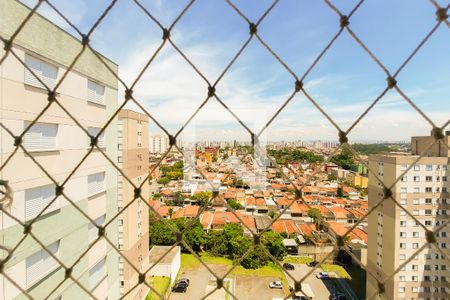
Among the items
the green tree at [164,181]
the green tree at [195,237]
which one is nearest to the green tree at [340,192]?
the green tree at [195,237]

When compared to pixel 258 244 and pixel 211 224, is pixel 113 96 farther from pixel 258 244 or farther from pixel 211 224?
pixel 211 224

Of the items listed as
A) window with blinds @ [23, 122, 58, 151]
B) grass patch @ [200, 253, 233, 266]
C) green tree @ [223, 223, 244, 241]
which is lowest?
grass patch @ [200, 253, 233, 266]

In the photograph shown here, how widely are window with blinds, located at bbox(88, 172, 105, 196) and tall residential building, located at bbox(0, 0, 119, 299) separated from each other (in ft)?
0.03

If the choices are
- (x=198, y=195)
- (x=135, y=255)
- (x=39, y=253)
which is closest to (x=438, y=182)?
(x=135, y=255)

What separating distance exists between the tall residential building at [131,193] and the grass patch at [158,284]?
0.68 meters

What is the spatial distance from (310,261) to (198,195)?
6862 millimetres

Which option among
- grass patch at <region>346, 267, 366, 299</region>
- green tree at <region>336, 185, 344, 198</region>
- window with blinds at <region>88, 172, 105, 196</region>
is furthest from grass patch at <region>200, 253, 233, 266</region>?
green tree at <region>336, 185, 344, 198</region>

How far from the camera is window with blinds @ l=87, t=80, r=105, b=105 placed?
281 cm

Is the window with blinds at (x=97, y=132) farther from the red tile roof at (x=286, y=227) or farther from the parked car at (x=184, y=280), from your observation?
the red tile roof at (x=286, y=227)

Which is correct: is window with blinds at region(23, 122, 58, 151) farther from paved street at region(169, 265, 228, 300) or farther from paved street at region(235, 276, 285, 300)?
paved street at region(235, 276, 285, 300)

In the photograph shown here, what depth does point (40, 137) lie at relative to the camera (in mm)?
2170

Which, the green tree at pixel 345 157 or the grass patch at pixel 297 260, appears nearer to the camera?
the green tree at pixel 345 157

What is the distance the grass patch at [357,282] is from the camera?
740 cm

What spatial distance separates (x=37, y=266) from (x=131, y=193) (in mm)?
2971
